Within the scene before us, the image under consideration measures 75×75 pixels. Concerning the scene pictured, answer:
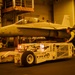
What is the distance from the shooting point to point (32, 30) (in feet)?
46.9

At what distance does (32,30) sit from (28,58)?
4.01 meters

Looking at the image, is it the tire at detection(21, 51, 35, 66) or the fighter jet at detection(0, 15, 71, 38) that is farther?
the fighter jet at detection(0, 15, 71, 38)

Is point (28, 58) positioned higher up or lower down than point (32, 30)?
lower down

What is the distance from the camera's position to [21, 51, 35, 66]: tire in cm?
1035

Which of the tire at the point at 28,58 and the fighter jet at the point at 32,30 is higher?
the fighter jet at the point at 32,30

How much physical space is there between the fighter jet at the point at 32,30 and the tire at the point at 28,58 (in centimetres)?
316

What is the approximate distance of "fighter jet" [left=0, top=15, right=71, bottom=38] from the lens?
43.9 feet

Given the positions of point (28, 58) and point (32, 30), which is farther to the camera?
point (32, 30)

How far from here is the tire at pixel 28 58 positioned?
1035 cm

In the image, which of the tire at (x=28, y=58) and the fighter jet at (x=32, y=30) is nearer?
the tire at (x=28, y=58)

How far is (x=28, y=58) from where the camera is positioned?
34.7 feet

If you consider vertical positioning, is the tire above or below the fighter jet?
below

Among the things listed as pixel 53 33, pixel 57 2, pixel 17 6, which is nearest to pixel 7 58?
pixel 53 33

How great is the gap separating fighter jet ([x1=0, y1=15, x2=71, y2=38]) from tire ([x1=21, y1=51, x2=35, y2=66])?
3161 millimetres
